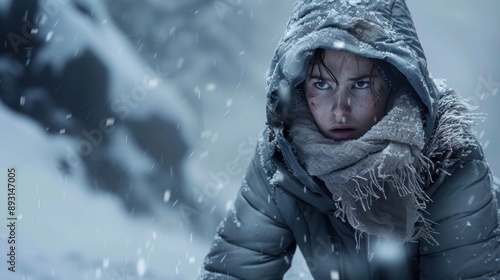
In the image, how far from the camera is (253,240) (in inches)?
71.9

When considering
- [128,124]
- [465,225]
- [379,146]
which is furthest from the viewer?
[128,124]

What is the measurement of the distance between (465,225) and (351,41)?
568mm

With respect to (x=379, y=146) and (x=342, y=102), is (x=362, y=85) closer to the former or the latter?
(x=342, y=102)

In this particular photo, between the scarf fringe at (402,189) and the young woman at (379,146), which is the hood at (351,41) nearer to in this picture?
the young woman at (379,146)

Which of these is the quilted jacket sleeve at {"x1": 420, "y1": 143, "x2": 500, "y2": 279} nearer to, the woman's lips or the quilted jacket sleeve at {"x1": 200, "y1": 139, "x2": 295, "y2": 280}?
the woman's lips

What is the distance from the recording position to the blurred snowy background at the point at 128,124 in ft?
11.0

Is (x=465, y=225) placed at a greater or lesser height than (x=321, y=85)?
lesser

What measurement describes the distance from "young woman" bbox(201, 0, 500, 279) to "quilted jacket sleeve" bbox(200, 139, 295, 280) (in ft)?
0.38

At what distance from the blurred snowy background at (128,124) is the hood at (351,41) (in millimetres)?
1886

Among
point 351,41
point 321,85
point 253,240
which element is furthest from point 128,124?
point 351,41

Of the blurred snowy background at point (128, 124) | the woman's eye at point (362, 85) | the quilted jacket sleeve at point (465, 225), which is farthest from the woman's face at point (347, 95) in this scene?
the blurred snowy background at point (128, 124)

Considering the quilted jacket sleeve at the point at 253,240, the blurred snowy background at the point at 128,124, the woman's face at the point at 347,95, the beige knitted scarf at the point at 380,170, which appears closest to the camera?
the beige knitted scarf at the point at 380,170

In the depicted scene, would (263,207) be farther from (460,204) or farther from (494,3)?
(494,3)

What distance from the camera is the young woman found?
1.50 m
